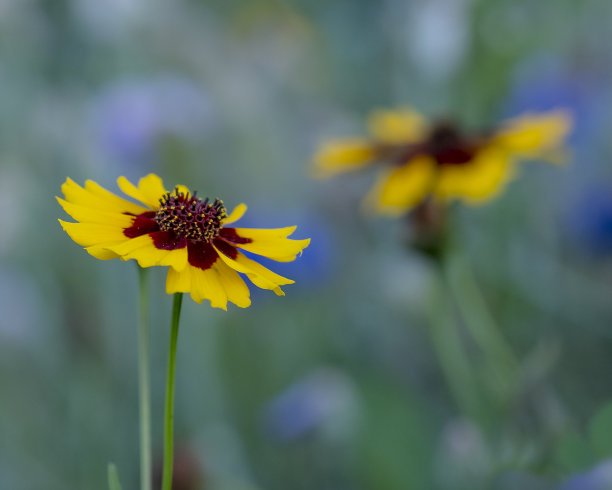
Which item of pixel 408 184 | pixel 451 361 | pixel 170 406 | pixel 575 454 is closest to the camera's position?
pixel 170 406

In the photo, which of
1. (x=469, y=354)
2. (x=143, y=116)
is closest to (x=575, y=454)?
(x=469, y=354)

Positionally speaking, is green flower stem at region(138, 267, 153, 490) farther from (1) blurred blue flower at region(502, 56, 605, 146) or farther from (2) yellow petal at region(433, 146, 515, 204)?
(1) blurred blue flower at region(502, 56, 605, 146)

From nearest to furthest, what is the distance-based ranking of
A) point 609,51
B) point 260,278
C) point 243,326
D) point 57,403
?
1. point 260,278
2. point 57,403
3. point 243,326
4. point 609,51

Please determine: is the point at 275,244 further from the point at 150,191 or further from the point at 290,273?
the point at 290,273

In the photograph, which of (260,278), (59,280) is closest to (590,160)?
(59,280)

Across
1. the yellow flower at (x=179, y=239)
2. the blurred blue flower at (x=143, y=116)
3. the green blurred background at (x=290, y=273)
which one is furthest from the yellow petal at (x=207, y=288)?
the blurred blue flower at (x=143, y=116)

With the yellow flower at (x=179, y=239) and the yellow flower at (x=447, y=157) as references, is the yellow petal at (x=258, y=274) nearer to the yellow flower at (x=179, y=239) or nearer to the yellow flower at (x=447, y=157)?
the yellow flower at (x=179, y=239)

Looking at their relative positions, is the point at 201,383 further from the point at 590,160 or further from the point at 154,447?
the point at 590,160
